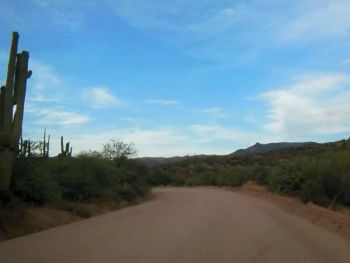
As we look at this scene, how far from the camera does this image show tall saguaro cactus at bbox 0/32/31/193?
21.4 meters

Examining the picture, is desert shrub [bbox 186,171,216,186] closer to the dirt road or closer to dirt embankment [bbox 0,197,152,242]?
dirt embankment [bbox 0,197,152,242]

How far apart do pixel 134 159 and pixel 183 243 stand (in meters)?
50.7

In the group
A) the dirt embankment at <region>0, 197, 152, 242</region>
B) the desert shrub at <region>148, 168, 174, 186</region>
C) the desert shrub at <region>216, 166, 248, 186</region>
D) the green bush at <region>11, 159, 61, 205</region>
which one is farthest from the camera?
the desert shrub at <region>148, 168, 174, 186</region>

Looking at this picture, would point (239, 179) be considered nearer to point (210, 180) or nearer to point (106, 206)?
point (210, 180)

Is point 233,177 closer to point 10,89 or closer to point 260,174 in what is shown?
point 260,174

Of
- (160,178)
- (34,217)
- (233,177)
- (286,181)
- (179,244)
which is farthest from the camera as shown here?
(160,178)

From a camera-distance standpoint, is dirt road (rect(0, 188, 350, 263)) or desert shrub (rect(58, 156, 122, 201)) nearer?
dirt road (rect(0, 188, 350, 263))

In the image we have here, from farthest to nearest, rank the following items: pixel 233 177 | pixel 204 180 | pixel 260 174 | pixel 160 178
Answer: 1. pixel 160 178
2. pixel 204 180
3. pixel 233 177
4. pixel 260 174

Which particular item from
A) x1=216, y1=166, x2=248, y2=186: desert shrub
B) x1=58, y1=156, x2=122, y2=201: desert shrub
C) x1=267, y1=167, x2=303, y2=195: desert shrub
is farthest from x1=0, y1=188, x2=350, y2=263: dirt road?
x1=216, y1=166, x2=248, y2=186: desert shrub

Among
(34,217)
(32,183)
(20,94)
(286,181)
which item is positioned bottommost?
(34,217)

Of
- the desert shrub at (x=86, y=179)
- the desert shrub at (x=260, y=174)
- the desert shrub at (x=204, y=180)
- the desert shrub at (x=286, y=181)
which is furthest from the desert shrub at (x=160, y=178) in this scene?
the desert shrub at (x=86, y=179)

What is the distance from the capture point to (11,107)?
70.5ft

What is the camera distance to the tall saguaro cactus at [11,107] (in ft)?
70.2

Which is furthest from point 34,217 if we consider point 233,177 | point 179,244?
point 233,177
